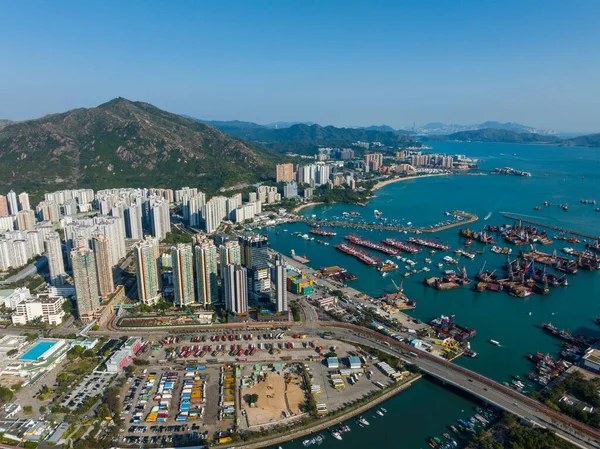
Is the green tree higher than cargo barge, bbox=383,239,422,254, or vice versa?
cargo barge, bbox=383,239,422,254

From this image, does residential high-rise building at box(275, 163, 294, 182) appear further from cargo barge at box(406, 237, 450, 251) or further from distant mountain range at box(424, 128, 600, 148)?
distant mountain range at box(424, 128, 600, 148)

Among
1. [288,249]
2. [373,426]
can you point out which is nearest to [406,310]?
[373,426]

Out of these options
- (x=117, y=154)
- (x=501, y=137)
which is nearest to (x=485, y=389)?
(x=117, y=154)

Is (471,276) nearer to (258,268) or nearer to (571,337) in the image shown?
(571,337)

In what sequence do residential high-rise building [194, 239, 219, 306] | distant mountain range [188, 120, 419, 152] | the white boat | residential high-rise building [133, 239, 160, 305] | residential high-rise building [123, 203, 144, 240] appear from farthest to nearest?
distant mountain range [188, 120, 419, 152]
residential high-rise building [123, 203, 144, 240]
residential high-rise building [133, 239, 160, 305]
residential high-rise building [194, 239, 219, 306]
the white boat

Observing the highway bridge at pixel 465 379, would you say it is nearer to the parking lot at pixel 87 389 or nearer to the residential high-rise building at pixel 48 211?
the parking lot at pixel 87 389

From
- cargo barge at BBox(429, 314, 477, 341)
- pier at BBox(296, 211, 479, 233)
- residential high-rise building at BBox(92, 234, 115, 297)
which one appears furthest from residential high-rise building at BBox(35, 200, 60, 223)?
cargo barge at BBox(429, 314, 477, 341)

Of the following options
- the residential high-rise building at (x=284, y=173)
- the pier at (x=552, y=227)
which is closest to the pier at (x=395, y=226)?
the pier at (x=552, y=227)
